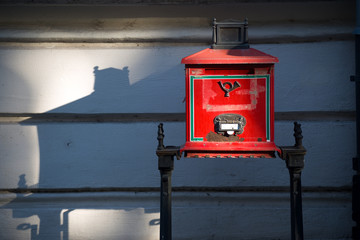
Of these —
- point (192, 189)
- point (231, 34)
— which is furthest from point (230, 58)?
point (192, 189)

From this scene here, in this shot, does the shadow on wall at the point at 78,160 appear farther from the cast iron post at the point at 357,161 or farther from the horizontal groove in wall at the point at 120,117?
the cast iron post at the point at 357,161

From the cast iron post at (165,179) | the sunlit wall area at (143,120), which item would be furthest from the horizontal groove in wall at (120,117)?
the cast iron post at (165,179)

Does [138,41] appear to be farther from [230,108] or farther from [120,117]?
[230,108]

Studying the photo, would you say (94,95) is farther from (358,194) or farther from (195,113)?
(358,194)

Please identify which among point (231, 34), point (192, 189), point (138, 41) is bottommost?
point (192, 189)

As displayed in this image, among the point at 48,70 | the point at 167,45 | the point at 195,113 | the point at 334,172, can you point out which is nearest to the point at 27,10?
the point at 48,70

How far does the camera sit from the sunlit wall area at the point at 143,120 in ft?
8.25

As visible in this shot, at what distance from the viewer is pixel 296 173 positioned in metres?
1.84

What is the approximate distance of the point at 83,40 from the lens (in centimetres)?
257

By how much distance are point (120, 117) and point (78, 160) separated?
420mm


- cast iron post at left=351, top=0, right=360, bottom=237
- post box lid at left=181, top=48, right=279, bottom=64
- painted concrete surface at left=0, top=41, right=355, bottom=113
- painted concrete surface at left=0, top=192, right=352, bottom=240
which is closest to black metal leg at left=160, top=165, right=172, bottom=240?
post box lid at left=181, top=48, right=279, bottom=64

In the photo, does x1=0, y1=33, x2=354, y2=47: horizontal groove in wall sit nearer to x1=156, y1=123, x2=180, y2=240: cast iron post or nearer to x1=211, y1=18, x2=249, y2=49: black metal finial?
x1=211, y1=18, x2=249, y2=49: black metal finial

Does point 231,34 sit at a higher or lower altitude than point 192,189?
higher

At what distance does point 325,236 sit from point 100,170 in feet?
5.29
